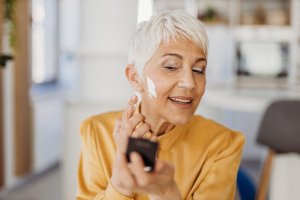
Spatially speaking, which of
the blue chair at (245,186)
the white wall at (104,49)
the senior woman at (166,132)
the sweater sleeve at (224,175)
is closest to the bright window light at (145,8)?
the senior woman at (166,132)

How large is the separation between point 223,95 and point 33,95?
2.06m

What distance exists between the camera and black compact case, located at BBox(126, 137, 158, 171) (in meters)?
0.48

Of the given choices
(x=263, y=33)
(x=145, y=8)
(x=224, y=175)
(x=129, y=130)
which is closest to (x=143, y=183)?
(x=129, y=130)

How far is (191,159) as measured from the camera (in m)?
0.76

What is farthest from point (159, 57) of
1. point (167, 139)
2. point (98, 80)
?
point (98, 80)

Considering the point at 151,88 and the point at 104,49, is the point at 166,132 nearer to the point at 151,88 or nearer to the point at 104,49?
the point at 151,88

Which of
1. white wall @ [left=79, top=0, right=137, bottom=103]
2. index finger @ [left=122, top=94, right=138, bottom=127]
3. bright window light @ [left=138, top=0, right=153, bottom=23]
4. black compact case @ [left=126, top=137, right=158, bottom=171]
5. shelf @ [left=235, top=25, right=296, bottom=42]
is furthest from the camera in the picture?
shelf @ [left=235, top=25, right=296, bottom=42]

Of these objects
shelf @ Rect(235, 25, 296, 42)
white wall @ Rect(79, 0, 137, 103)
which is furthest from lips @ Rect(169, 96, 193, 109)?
shelf @ Rect(235, 25, 296, 42)

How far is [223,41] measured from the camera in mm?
4211

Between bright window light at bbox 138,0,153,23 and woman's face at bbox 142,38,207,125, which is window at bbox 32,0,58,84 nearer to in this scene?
bright window light at bbox 138,0,153,23

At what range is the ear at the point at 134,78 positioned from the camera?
0.69 m

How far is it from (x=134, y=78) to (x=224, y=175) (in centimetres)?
32

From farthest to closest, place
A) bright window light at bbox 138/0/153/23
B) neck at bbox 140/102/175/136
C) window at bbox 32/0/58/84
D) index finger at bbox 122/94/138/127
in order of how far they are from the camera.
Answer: window at bbox 32/0/58/84 < bright window light at bbox 138/0/153/23 < neck at bbox 140/102/175/136 < index finger at bbox 122/94/138/127

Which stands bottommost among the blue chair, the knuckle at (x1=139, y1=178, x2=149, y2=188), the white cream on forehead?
the blue chair
